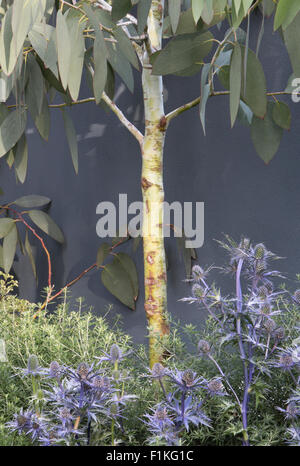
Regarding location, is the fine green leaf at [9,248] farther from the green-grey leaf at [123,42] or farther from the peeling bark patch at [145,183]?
the green-grey leaf at [123,42]

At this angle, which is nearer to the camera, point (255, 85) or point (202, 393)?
point (202, 393)

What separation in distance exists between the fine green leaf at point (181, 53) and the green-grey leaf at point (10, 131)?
16.5 inches

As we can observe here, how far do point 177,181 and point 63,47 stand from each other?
1.05 m

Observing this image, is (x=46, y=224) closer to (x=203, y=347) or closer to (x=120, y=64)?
(x=120, y=64)

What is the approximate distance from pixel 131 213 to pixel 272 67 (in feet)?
2.34

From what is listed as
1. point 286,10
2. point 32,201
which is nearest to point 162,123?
point 286,10

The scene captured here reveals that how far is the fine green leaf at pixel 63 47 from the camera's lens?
96 centimetres

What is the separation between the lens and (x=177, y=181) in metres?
1.98

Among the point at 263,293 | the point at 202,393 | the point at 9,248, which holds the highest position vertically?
the point at 9,248

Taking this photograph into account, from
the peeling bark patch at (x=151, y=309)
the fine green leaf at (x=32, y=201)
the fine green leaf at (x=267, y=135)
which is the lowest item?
the peeling bark patch at (x=151, y=309)

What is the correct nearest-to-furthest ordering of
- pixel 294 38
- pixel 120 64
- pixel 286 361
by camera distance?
pixel 286 361 < pixel 294 38 < pixel 120 64

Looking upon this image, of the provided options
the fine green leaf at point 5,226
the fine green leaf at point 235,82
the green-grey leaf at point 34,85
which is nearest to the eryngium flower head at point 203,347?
the fine green leaf at point 235,82

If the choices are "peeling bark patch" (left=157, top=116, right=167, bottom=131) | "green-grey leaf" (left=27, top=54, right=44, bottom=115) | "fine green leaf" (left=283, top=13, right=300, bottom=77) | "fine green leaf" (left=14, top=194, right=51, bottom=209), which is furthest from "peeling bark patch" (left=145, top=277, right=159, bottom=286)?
"fine green leaf" (left=14, top=194, right=51, bottom=209)
